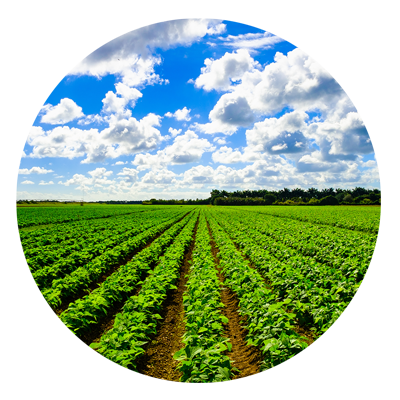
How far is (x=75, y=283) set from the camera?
A: 26.7 feet

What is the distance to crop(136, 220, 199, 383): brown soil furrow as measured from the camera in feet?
14.9

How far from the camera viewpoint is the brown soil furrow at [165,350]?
4.53 meters

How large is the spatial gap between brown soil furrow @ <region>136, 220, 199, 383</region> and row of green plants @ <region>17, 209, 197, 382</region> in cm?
149

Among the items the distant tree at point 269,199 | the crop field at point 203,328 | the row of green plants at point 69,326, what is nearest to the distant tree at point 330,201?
the distant tree at point 269,199

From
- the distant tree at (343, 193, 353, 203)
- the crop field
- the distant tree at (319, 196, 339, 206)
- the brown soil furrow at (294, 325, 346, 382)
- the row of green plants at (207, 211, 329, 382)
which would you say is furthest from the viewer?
the distant tree at (319, 196, 339, 206)

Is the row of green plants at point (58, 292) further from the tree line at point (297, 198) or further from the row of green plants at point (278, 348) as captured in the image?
the tree line at point (297, 198)

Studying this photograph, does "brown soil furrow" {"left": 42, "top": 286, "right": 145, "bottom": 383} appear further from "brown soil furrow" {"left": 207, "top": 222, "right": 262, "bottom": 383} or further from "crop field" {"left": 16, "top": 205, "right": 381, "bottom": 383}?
"brown soil furrow" {"left": 207, "top": 222, "right": 262, "bottom": 383}

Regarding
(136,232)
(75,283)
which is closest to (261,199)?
(136,232)

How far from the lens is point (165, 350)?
5.34 meters

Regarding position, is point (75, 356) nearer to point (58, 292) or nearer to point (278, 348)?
point (58, 292)

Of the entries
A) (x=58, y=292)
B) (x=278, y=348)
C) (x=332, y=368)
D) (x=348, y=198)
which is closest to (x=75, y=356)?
(x=58, y=292)

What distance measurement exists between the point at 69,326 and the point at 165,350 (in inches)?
83.5

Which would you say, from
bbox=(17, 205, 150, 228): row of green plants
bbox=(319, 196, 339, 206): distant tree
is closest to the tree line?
bbox=(319, 196, 339, 206): distant tree

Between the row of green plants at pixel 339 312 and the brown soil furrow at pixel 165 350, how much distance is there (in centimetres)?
289
